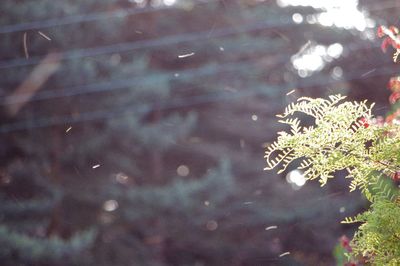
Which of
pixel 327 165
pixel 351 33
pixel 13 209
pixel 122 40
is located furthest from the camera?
pixel 351 33

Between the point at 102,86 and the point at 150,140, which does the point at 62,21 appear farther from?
the point at 150,140

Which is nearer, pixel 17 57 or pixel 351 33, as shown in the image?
pixel 17 57

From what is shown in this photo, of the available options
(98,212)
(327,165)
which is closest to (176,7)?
(98,212)

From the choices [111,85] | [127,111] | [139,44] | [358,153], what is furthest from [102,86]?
[358,153]

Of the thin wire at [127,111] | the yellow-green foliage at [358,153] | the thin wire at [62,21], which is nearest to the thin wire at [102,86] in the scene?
the thin wire at [127,111]

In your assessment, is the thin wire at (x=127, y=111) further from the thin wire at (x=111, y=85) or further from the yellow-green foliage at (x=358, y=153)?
the yellow-green foliage at (x=358, y=153)

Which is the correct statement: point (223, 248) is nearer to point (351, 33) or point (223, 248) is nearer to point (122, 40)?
point (122, 40)
